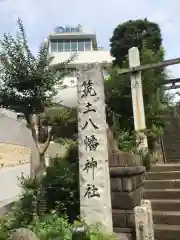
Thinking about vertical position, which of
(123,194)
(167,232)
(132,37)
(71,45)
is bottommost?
(167,232)

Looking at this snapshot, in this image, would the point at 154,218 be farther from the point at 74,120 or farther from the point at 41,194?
the point at 74,120

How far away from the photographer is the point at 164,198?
22.1ft

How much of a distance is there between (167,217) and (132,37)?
16.9 metres

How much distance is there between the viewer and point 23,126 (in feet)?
39.2

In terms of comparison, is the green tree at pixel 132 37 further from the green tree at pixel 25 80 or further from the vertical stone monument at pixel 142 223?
the vertical stone monument at pixel 142 223

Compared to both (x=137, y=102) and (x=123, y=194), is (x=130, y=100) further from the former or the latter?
(x=123, y=194)

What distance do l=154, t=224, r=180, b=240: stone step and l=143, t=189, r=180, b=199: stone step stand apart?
41.7 inches

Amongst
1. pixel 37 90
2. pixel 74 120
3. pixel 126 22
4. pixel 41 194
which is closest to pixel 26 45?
pixel 37 90

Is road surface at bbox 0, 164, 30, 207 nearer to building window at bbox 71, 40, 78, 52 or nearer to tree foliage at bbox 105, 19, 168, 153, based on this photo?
tree foliage at bbox 105, 19, 168, 153

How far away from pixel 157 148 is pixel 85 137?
705cm

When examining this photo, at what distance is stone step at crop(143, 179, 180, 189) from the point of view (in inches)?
279

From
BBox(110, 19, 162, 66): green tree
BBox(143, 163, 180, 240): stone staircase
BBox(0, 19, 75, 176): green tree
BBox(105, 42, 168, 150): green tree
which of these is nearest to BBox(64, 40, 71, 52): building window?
BBox(110, 19, 162, 66): green tree

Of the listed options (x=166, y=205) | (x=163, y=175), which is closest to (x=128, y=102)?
(x=163, y=175)

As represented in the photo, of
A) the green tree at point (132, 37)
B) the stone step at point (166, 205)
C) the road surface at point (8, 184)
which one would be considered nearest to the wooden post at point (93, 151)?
the stone step at point (166, 205)
